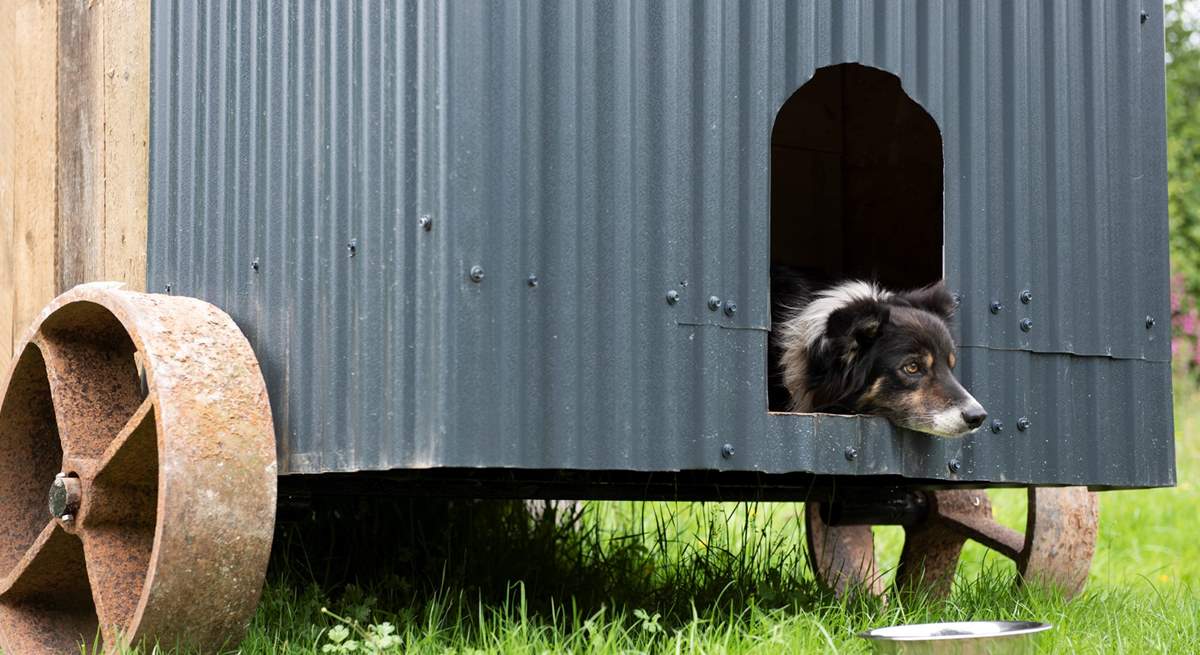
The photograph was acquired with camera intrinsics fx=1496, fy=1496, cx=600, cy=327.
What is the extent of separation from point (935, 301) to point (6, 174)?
12.6 ft

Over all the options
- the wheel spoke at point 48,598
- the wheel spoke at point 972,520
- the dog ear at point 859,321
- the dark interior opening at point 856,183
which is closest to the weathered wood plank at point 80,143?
the wheel spoke at point 48,598

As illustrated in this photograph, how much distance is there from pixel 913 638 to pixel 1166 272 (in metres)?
2.10

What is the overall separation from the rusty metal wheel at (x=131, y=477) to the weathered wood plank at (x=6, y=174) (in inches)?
55.8

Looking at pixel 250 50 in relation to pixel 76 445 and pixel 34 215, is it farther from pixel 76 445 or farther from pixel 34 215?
pixel 34 215

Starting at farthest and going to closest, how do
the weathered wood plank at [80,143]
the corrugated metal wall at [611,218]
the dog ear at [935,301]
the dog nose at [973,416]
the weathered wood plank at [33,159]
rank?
the weathered wood plank at [33,159] → the weathered wood plank at [80,143] → the dog ear at [935,301] → the dog nose at [973,416] → the corrugated metal wall at [611,218]

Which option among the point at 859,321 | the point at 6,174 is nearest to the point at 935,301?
the point at 859,321

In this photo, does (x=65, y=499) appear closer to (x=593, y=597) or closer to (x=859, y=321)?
(x=593, y=597)

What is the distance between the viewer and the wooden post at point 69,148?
209 inches

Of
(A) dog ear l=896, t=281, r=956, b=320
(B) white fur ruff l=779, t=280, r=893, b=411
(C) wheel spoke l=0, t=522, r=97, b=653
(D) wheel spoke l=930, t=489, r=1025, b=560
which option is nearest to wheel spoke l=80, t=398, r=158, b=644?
(C) wheel spoke l=0, t=522, r=97, b=653

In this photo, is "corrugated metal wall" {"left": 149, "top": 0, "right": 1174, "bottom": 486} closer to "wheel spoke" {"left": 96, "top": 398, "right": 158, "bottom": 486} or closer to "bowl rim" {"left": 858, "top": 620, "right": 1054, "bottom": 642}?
"wheel spoke" {"left": 96, "top": 398, "right": 158, "bottom": 486}

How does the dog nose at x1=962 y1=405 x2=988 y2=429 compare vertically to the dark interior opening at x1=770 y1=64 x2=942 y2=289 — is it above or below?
below

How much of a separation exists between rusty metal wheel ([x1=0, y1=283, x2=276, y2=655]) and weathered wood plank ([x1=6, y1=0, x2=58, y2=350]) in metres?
1.16

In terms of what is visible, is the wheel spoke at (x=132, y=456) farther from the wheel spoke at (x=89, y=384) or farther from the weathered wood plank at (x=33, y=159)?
the weathered wood plank at (x=33, y=159)

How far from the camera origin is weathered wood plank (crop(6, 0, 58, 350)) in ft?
19.1
